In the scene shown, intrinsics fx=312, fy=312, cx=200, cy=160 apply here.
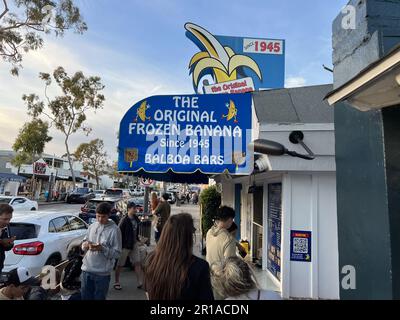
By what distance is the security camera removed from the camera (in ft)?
18.3

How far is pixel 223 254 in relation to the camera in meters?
3.76

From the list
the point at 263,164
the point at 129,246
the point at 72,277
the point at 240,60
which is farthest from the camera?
the point at 240,60

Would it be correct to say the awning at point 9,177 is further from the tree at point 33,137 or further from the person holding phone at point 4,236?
the person holding phone at point 4,236

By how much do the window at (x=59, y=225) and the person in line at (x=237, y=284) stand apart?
5.76 meters

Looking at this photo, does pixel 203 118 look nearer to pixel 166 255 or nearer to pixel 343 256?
pixel 343 256

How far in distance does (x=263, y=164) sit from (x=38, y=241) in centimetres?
471

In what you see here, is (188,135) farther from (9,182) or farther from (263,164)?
(9,182)

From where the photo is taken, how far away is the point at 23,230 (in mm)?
6363

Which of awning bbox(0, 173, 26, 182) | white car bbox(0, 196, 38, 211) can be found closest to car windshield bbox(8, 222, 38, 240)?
white car bbox(0, 196, 38, 211)

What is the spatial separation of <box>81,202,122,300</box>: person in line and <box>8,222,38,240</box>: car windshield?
2.88 m

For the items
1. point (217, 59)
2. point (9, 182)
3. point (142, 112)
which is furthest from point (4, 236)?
point (9, 182)

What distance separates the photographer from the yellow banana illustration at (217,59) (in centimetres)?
985

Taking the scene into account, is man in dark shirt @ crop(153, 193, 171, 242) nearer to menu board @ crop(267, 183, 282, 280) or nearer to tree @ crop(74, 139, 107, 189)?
menu board @ crop(267, 183, 282, 280)
